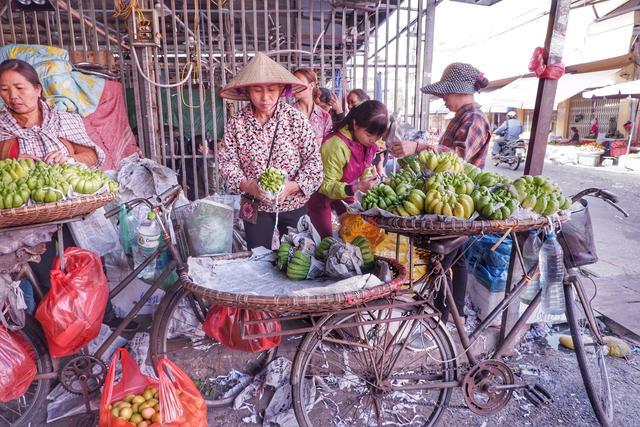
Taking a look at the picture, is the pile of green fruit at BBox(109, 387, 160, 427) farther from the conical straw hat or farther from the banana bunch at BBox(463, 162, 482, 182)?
the banana bunch at BBox(463, 162, 482, 182)

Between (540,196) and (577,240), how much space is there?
18.6 inches

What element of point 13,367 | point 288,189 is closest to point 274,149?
point 288,189

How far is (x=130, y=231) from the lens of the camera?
10.7 feet

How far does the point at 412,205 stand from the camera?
2.05 m

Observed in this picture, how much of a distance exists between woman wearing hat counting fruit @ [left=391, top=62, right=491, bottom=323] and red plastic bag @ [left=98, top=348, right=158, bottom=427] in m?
1.92

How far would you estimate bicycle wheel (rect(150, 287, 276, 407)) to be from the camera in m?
2.84

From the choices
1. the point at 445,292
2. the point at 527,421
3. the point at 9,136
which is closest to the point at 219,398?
the point at 445,292

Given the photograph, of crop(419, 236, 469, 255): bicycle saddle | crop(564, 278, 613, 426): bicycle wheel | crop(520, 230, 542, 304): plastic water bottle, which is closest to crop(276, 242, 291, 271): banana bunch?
crop(419, 236, 469, 255): bicycle saddle

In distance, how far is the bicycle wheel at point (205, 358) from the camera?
2.84 meters

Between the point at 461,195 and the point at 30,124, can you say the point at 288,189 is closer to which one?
the point at 461,195

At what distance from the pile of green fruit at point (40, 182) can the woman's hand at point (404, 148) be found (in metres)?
1.89

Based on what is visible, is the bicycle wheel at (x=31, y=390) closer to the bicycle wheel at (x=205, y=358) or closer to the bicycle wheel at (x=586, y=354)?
the bicycle wheel at (x=205, y=358)

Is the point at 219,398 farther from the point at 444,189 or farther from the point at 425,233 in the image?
the point at 444,189

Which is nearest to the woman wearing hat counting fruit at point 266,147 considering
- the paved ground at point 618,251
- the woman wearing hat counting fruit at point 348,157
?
the woman wearing hat counting fruit at point 348,157
